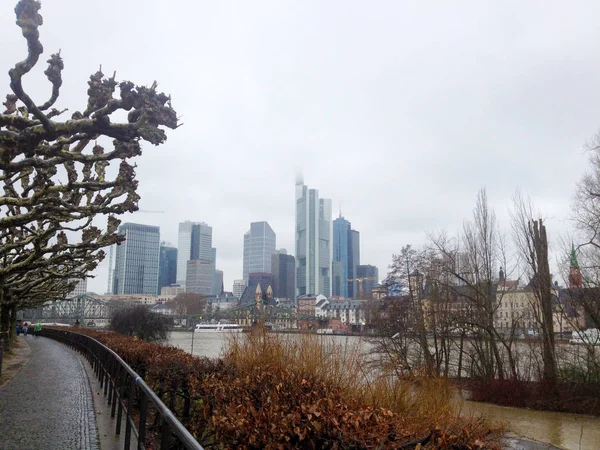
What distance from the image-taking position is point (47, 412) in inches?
367

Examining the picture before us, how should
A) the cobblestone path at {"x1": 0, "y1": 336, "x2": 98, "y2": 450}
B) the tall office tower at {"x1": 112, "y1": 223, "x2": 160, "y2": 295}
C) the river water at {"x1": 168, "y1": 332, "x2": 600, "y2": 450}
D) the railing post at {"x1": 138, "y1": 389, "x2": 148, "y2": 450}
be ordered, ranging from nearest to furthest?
the railing post at {"x1": 138, "y1": 389, "x2": 148, "y2": 450}, the cobblestone path at {"x1": 0, "y1": 336, "x2": 98, "y2": 450}, the river water at {"x1": 168, "y1": 332, "x2": 600, "y2": 450}, the tall office tower at {"x1": 112, "y1": 223, "x2": 160, "y2": 295}

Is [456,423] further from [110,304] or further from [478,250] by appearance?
[110,304]

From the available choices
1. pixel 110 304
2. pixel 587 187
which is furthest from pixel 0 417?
pixel 110 304

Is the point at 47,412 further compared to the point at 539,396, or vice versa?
the point at 539,396

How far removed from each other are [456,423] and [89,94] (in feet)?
28.2

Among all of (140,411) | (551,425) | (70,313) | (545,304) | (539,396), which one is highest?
(545,304)

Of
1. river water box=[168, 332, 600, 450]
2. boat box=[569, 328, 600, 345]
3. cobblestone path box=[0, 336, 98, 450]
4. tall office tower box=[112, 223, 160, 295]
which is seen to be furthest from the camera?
tall office tower box=[112, 223, 160, 295]

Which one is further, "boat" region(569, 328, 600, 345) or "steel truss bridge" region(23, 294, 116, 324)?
"steel truss bridge" region(23, 294, 116, 324)

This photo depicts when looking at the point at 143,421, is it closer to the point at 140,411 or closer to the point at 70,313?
the point at 140,411

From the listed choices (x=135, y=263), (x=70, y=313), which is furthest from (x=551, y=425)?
(x=135, y=263)

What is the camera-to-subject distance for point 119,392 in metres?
8.26

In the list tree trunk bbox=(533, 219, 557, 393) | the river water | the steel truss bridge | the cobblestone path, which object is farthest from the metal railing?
the steel truss bridge

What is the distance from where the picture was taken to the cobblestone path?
7.11 meters

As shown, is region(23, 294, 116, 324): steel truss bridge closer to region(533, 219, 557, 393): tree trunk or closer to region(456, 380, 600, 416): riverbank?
region(456, 380, 600, 416): riverbank
